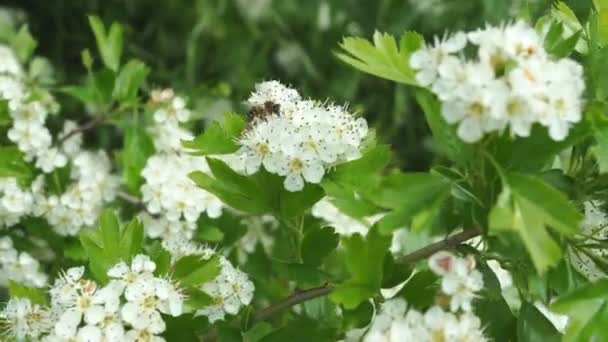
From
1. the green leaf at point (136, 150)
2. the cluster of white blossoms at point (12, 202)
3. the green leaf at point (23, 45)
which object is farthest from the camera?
the green leaf at point (23, 45)

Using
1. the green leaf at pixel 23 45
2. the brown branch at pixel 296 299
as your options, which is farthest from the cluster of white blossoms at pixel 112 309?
the green leaf at pixel 23 45

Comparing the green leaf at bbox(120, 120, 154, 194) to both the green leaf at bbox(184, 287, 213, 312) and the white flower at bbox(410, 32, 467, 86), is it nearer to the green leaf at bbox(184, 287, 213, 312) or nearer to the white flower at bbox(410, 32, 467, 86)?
the green leaf at bbox(184, 287, 213, 312)

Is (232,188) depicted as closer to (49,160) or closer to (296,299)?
(296,299)

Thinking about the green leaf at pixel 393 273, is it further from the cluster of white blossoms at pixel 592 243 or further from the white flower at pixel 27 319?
the white flower at pixel 27 319

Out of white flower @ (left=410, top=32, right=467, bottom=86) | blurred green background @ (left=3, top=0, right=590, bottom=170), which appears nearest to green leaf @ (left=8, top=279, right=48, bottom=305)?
white flower @ (left=410, top=32, right=467, bottom=86)

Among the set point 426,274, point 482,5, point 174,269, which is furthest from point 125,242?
point 482,5

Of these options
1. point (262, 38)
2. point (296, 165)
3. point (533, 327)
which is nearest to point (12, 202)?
point (296, 165)
